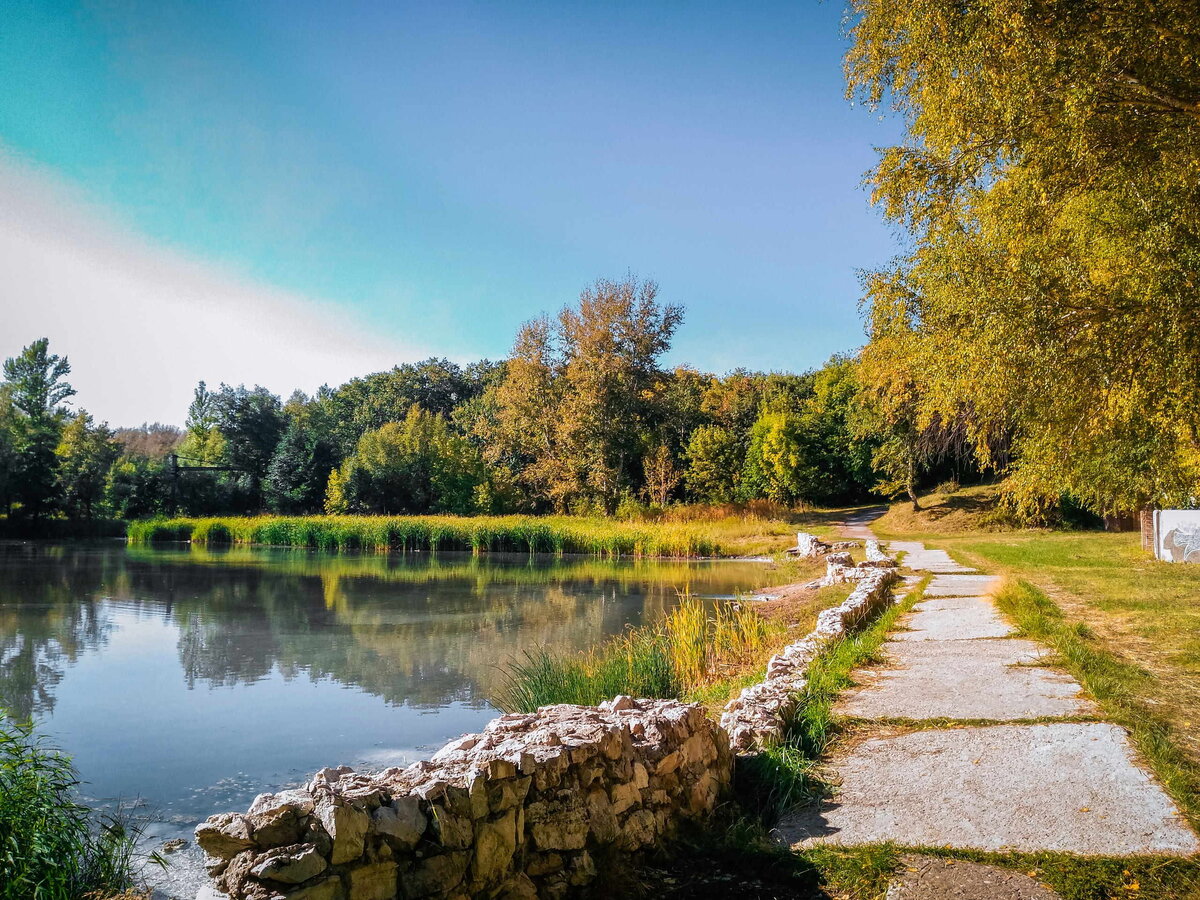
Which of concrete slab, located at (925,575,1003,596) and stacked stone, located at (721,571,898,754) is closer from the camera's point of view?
stacked stone, located at (721,571,898,754)

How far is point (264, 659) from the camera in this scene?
10641 millimetres

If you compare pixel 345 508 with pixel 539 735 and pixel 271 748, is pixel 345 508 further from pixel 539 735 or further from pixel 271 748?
pixel 539 735

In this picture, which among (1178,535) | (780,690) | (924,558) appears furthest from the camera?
(924,558)

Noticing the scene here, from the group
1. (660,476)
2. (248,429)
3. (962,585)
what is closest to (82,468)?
(248,429)

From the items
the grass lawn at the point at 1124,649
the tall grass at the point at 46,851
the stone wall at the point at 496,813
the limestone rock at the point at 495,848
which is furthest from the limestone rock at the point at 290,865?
the grass lawn at the point at 1124,649

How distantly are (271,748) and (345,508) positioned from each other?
41.0 meters

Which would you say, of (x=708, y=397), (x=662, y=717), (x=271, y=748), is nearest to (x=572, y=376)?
(x=708, y=397)

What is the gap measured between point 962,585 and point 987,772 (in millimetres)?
8215

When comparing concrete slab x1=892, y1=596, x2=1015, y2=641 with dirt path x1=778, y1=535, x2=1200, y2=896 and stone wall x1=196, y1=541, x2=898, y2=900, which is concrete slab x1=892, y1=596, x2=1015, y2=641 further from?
stone wall x1=196, y1=541, x2=898, y2=900

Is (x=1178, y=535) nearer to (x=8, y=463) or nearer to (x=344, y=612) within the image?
(x=344, y=612)

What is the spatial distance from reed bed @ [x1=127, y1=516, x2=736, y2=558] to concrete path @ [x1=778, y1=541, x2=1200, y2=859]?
20.1 m

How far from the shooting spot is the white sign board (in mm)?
13116

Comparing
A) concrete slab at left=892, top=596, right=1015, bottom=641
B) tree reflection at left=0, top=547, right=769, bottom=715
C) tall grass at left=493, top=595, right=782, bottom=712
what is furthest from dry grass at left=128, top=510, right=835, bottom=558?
tall grass at left=493, top=595, right=782, bottom=712

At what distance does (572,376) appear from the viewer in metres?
38.3
